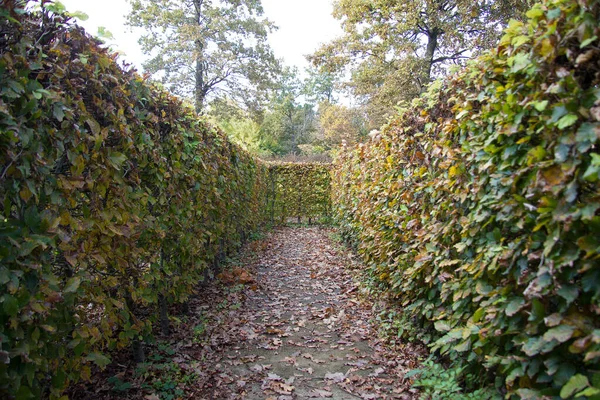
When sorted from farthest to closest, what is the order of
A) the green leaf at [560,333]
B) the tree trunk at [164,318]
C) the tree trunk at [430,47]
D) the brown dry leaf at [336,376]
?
the tree trunk at [430,47] → the tree trunk at [164,318] → the brown dry leaf at [336,376] → the green leaf at [560,333]

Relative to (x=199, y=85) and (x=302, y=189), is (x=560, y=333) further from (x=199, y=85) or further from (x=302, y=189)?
(x=199, y=85)

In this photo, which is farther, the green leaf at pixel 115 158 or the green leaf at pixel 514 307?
the green leaf at pixel 115 158

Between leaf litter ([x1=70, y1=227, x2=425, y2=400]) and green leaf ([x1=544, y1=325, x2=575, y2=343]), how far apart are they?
1801 millimetres

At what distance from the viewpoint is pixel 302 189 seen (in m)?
15.3

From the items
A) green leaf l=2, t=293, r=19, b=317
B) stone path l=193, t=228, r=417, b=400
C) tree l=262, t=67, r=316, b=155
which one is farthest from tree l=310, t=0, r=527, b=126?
tree l=262, t=67, r=316, b=155

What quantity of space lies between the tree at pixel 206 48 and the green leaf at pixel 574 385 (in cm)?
2168

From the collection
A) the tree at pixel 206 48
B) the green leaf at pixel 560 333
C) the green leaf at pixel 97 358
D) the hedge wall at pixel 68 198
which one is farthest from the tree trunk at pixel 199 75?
the green leaf at pixel 560 333

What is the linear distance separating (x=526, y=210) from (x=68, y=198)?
2634 mm

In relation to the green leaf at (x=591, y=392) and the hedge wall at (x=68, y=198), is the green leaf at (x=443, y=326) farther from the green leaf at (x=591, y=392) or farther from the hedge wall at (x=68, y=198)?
→ the hedge wall at (x=68, y=198)


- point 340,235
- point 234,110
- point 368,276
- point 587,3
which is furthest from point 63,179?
point 234,110

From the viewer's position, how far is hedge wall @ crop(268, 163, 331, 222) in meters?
15.2

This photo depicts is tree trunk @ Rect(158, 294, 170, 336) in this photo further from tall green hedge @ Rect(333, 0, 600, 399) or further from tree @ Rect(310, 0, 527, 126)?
tree @ Rect(310, 0, 527, 126)

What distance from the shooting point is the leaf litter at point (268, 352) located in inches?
132

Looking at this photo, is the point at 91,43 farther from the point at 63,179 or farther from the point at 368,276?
the point at 368,276
